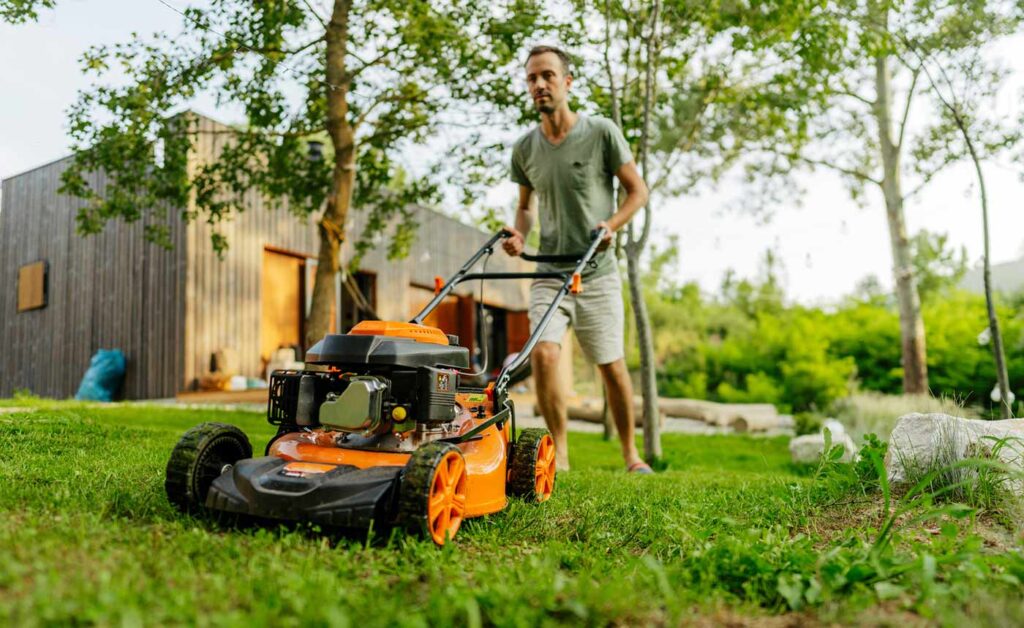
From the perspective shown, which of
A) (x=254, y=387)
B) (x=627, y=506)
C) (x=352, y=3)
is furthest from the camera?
(x=254, y=387)

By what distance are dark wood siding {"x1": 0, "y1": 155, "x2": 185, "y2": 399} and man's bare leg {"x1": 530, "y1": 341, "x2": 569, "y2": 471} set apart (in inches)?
321

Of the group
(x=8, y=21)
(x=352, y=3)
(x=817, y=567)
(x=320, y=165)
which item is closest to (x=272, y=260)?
(x=320, y=165)

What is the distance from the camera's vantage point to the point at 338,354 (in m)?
2.52

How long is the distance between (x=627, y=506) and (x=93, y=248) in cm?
1153

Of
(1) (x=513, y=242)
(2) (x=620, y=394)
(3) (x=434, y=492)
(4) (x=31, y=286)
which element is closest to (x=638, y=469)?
(2) (x=620, y=394)

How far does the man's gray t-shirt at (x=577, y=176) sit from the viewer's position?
442cm

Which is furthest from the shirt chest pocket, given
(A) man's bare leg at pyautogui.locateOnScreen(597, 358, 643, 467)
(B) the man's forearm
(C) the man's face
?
(A) man's bare leg at pyautogui.locateOnScreen(597, 358, 643, 467)

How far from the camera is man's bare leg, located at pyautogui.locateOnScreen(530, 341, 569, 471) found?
14.1 ft

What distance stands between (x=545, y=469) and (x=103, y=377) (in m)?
10.0

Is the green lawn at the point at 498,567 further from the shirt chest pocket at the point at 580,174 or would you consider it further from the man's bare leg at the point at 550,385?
the shirt chest pocket at the point at 580,174

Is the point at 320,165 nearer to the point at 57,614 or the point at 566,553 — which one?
the point at 566,553

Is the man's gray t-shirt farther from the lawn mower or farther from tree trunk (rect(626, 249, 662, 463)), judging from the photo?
tree trunk (rect(626, 249, 662, 463))

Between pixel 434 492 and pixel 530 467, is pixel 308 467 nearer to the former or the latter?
pixel 434 492

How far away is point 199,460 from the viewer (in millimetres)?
2475
